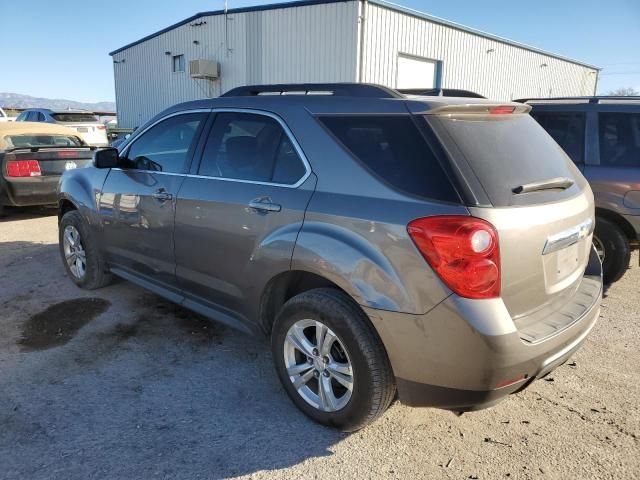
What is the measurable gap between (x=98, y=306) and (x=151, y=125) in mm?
1681

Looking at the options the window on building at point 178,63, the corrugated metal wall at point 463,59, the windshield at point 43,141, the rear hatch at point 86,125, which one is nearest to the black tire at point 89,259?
the windshield at point 43,141

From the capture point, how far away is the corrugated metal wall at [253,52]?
1638cm

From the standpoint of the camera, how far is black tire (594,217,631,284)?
4.66 metres

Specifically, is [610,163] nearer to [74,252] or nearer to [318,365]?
[318,365]

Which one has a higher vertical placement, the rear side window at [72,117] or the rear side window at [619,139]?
the rear side window at [72,117]

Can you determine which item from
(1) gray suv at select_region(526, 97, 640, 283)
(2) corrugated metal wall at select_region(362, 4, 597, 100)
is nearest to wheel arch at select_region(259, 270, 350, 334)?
(1) gray suv at select_region(526, 97, 640, 283)

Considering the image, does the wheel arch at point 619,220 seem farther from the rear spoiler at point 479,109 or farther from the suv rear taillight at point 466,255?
the suv rear taillight at point 466,255

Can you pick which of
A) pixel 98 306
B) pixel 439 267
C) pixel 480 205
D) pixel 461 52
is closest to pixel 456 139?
pixel 480 205

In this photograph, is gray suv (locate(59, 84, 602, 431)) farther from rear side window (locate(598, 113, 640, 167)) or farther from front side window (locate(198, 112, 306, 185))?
rear side window (locate(598, 113, 640, 167))

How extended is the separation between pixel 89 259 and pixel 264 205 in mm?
2518

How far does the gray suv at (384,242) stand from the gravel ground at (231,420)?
0.28 meters

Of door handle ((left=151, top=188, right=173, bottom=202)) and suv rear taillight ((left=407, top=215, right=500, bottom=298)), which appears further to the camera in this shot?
door handle ((left=151, top=188, right=173, bottom=202))

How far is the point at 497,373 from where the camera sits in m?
2.16

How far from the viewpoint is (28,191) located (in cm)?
742
